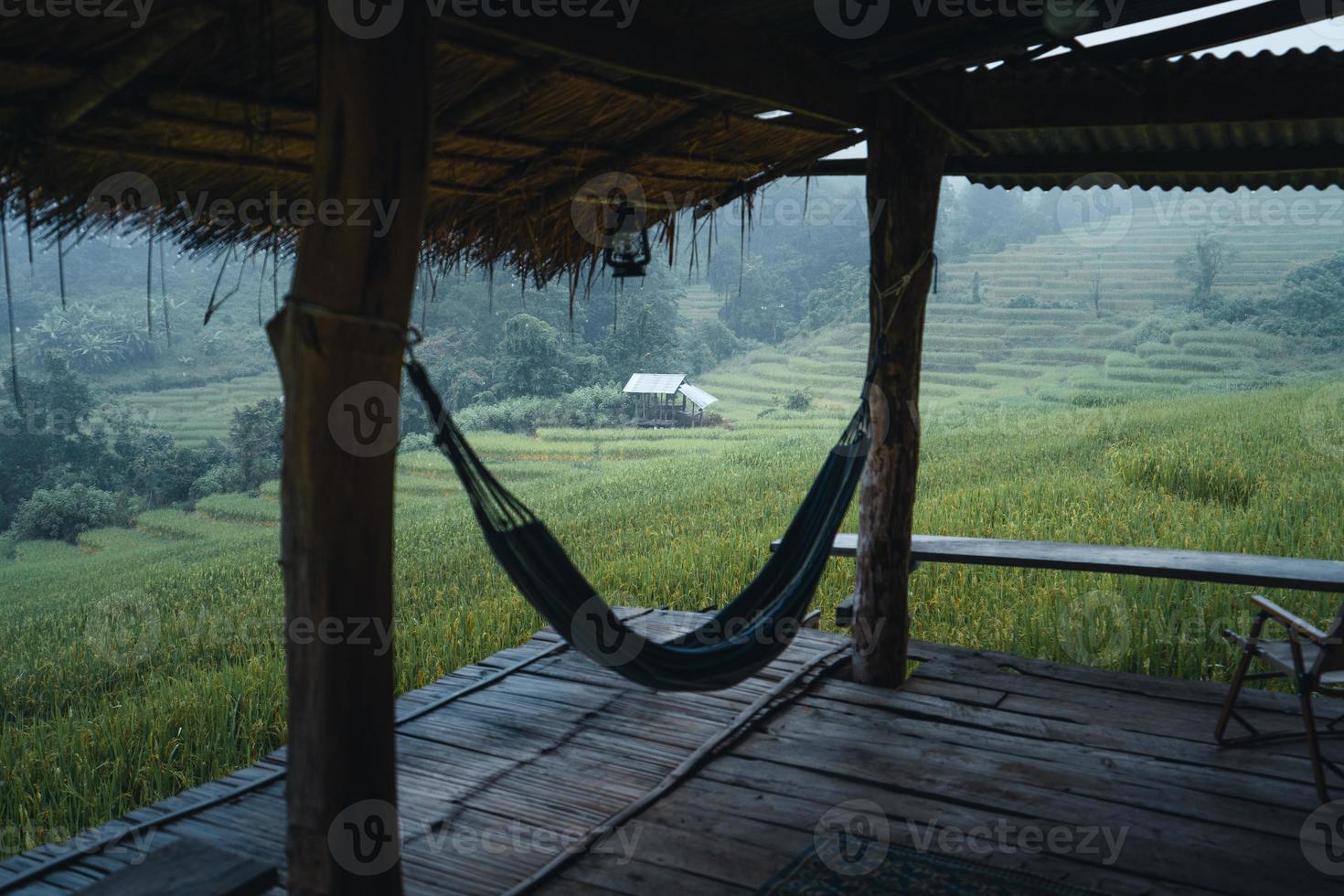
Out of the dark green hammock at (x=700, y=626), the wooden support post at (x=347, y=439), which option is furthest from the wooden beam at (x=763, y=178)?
the wooden support post at (x=347, y=439)

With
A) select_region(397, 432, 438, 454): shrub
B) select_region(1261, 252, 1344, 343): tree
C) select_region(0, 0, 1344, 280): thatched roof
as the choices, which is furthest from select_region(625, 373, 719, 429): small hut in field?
select_region(0, 0, 1344, 280): thatched roof

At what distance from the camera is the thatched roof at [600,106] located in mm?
1866

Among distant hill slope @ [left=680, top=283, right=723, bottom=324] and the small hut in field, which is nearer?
the small hut in field

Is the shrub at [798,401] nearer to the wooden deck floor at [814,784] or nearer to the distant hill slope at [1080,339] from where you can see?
the distant hill slope at [1080,339]

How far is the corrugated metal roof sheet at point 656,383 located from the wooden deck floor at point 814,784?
14536 mm

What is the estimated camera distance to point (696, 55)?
2.17m

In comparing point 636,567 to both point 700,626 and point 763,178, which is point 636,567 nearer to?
point 763,178

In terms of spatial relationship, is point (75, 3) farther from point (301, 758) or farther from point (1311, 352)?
point (1311, 352)

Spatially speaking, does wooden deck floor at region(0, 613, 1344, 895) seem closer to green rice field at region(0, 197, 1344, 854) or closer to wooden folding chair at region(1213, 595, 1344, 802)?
wooden folding chair at region(1213, 595, 1344, 802)

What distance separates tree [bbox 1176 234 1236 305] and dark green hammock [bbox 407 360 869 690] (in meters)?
24.6

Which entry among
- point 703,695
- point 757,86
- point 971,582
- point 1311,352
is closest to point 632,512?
point 971,582

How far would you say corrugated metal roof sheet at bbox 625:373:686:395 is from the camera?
1778cm

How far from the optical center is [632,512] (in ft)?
33.8

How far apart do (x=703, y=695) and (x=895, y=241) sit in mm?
1443
